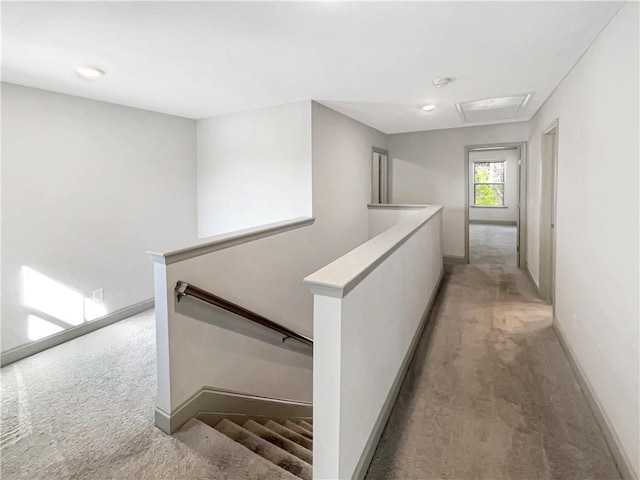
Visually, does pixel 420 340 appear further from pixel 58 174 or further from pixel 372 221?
pixel 58 174

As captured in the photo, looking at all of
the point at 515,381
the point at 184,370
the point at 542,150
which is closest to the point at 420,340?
the point at 515,381

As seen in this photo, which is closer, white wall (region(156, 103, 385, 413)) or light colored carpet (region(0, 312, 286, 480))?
light colored carpet (region(0, 312, 286, 480))

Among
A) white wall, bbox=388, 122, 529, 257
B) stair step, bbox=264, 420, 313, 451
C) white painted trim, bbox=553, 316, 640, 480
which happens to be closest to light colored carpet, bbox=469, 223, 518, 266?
white wall, bbox=388, 122, 529, 257

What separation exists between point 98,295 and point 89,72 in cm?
221

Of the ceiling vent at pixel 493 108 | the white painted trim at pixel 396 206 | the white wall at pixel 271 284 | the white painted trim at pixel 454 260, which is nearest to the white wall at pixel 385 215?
the white painted trim at pixel 396 206

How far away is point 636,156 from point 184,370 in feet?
8.89

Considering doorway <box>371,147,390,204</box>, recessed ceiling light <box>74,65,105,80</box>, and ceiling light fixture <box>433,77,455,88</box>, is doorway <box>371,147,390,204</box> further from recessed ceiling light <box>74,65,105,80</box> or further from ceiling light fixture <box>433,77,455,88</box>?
recessed ceiling light <box>74,65,105,80</box>

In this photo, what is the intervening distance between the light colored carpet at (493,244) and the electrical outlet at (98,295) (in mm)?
5549

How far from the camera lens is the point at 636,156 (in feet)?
5.43

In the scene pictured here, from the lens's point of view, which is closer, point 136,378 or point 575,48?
point 575,48

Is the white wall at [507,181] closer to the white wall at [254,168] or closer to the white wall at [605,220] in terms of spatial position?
the white wall at [254,168]

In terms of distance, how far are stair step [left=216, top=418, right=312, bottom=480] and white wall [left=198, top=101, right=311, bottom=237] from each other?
230 centimetres

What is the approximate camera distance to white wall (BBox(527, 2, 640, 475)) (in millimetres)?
1683

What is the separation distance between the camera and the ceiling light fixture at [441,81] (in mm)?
3124
